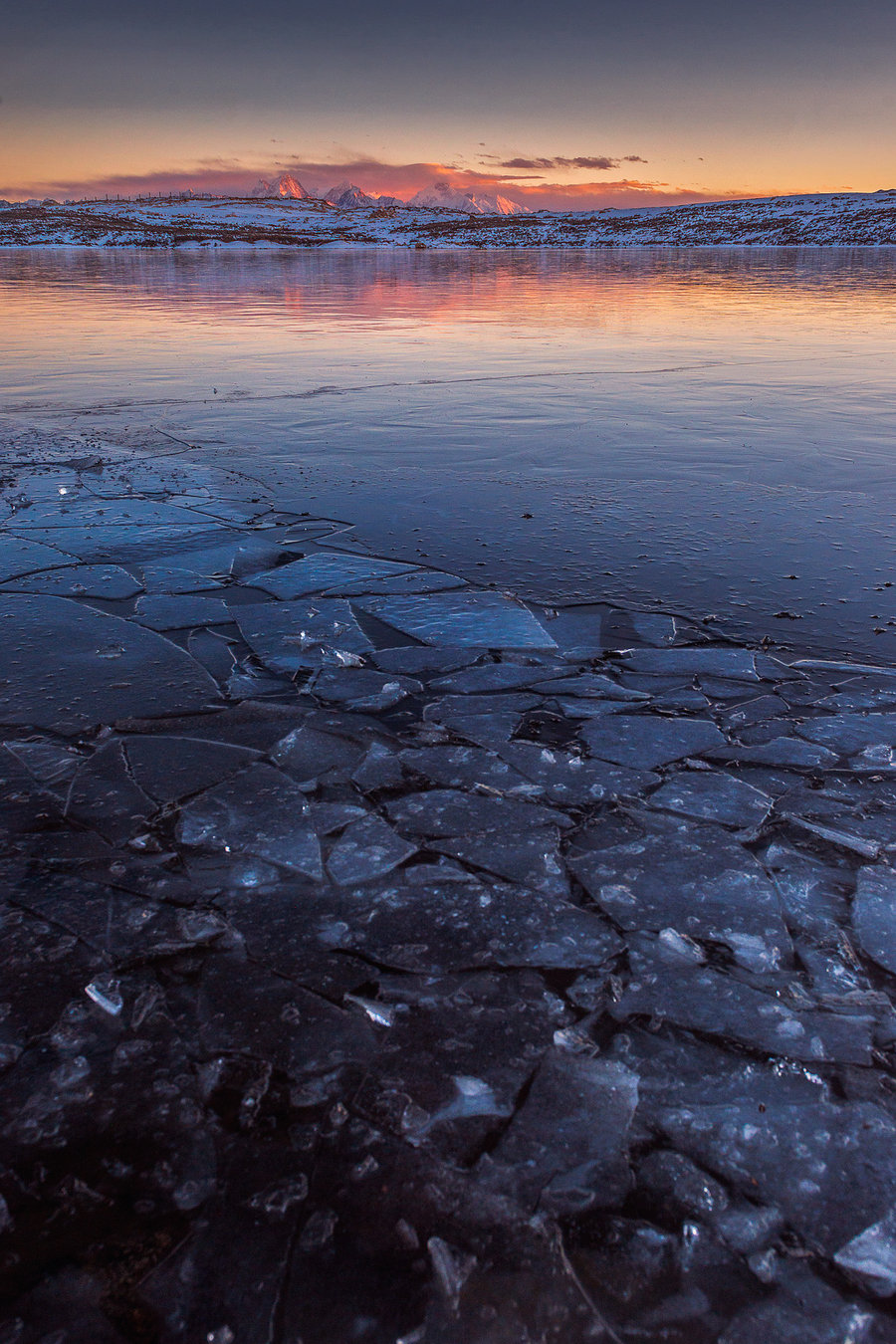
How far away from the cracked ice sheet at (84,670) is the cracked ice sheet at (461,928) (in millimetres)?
1338

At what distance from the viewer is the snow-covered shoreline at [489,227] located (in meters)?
78.2

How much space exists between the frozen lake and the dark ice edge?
3.49 ft

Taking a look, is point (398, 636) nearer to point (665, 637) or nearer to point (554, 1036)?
point (665, 637)

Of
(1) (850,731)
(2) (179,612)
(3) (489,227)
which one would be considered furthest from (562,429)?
(3) (489,227)

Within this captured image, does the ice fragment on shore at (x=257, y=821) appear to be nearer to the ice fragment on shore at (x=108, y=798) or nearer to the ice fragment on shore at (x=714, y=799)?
the ice fragment on shore at (x=108, y=798)

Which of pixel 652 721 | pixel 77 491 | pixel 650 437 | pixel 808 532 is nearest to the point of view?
pixel 652 721

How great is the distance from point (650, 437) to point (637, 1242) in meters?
6.69

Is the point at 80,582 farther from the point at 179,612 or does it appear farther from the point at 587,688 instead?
the point at 587,688

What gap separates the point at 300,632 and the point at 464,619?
78 cm

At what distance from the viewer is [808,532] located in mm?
4715

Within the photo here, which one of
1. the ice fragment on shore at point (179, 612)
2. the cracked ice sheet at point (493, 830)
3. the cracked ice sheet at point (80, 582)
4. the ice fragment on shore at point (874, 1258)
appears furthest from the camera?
the cracked ice sheet at point (80, 582)

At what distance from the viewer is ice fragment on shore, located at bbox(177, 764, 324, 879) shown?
90.2 inches

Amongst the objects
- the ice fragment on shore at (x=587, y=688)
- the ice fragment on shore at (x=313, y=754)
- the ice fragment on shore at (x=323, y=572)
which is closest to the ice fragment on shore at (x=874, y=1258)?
the ice fragment on shore at (x=313, y=754)

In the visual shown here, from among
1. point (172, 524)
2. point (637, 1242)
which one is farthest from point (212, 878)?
point (172, 524)
